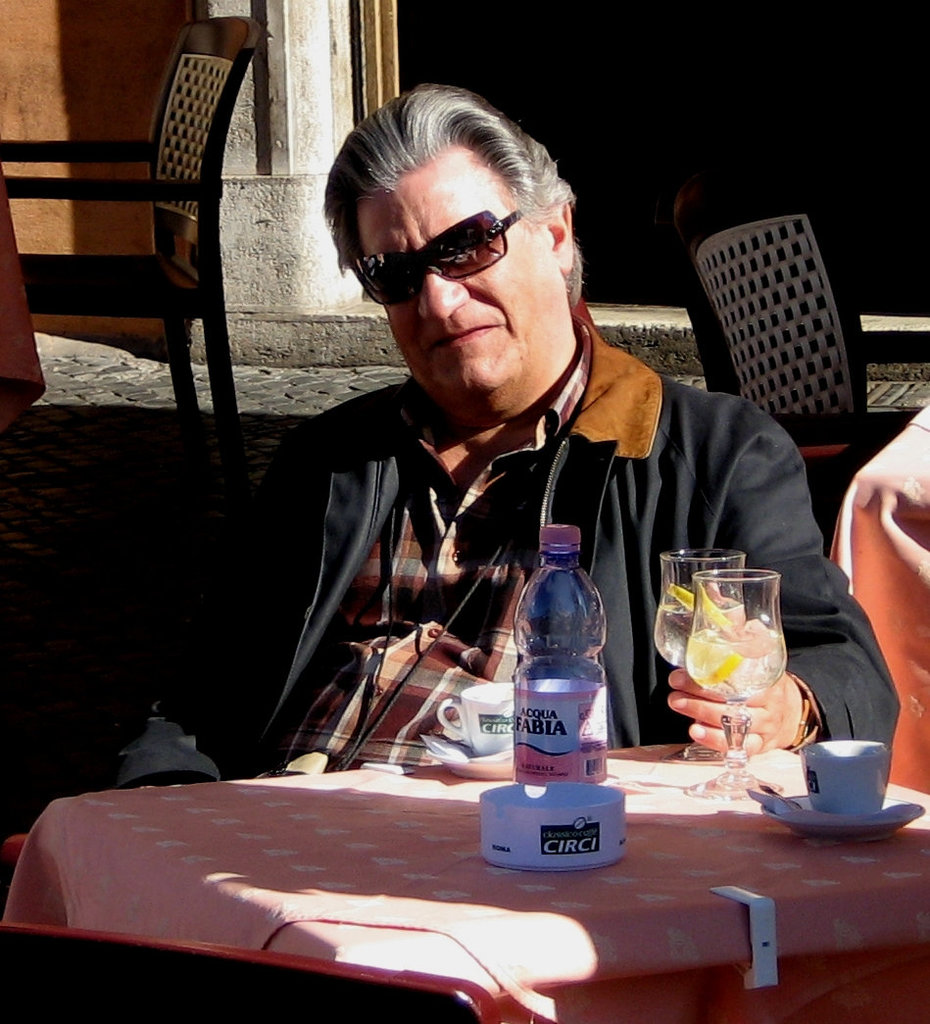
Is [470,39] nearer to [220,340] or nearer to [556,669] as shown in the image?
[220,340]

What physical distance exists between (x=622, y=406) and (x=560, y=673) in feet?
1.93

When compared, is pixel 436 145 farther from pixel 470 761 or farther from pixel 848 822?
pixel 848 822

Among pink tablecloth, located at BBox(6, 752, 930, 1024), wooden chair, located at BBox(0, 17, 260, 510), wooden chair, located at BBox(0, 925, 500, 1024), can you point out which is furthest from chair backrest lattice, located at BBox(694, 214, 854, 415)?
wooden chair, located at BBox(0, 925, 500, 1024)

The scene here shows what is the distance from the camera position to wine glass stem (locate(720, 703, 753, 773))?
2.02 m

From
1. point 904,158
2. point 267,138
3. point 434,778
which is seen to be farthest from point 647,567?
point 904,158

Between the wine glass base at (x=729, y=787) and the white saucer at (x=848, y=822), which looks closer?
the white saucer at (x=848, y=822)

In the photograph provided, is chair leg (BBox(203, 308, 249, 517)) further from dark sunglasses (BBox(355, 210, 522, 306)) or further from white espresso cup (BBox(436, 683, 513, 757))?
white espresso cup (BBox(436, 683, 513, 757))

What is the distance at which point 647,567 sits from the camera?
254 cm

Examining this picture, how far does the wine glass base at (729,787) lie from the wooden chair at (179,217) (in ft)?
13.1

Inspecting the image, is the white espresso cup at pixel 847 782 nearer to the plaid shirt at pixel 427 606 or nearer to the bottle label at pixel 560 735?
the bottle label at pixel 560 735

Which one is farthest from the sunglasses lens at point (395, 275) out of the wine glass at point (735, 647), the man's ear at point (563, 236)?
the wine glass at point (735, 647)

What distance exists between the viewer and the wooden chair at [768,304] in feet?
14.4

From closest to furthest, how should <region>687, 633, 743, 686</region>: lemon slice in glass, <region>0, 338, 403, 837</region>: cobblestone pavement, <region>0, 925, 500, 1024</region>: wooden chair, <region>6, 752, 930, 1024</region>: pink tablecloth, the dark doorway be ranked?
<region>0, 925, 500, 1024</region>: wooden chair
<region>6, 752, 930, 1024</region>: pink tablecloth
<region>687, 633, 743, 686</region>: lemon slice in glass
<region>0, 338, 403, 837</region>: cobblestone pavement
the dark doorway

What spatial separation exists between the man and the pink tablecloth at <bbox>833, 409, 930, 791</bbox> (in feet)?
0.46
